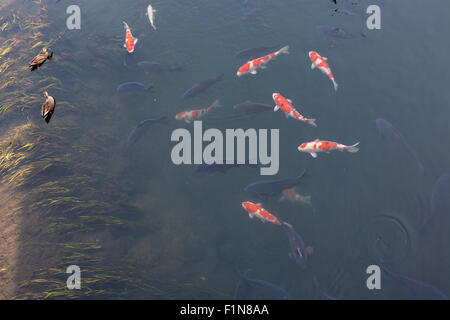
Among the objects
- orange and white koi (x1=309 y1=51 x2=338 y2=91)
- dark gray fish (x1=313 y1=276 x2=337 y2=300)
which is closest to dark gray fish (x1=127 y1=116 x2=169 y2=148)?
orange and white koi (x1=309 y1=51 x2=338 y2=91)

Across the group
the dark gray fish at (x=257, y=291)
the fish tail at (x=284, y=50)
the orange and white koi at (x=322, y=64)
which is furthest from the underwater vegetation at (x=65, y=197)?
the orange and white koi at (x=322, y=64)

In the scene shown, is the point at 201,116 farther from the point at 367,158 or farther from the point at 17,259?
the point at 17,259

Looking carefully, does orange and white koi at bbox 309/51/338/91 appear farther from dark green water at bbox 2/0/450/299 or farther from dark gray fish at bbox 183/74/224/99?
dark gray fish at bbox 183/74/224/99

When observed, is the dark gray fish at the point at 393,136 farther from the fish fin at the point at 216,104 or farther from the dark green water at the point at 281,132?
the fish fin at the point at 216,104

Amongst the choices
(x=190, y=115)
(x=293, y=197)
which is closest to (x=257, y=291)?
(x=293, y=197)

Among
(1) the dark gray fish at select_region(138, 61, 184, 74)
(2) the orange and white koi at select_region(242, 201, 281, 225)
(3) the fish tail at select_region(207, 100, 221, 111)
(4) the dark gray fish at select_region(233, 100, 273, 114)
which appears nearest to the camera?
(2) the orange and white koi at select_region(242, 201, 281, 225)

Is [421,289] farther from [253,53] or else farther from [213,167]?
[253,53]
